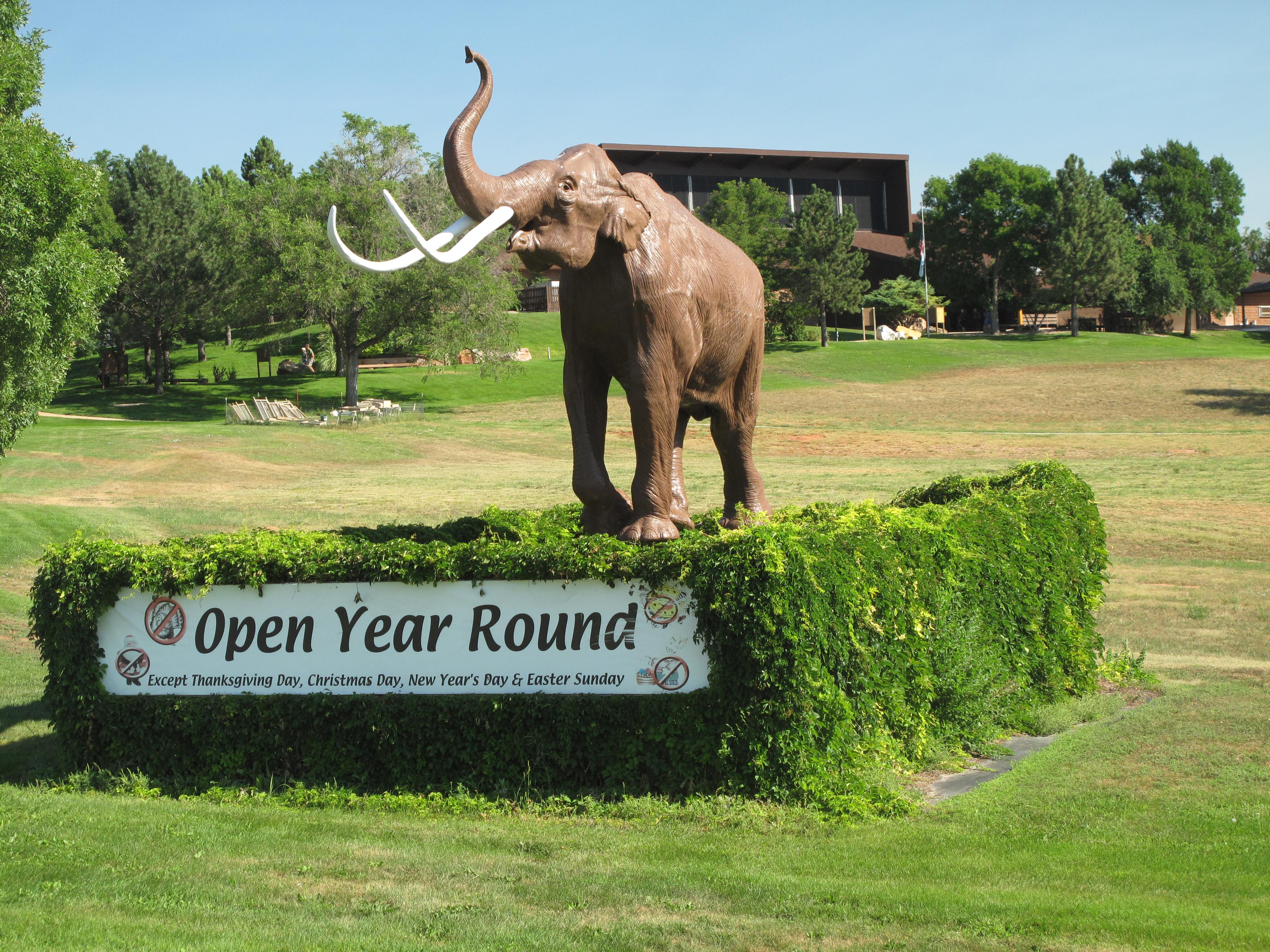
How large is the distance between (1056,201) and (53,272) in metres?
61.9

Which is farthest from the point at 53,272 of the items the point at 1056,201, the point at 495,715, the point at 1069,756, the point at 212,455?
the point at 1056,201

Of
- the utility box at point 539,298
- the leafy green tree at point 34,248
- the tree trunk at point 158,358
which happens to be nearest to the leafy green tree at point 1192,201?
the utility box at point 539,298

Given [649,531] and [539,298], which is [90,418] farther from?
[539,298]

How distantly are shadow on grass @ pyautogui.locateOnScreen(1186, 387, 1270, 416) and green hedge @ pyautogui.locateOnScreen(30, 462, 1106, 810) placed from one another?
38716mm

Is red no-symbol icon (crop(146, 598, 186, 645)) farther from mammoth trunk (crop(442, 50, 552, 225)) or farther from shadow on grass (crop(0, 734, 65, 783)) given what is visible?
mammoth trunk (crop(442, 50, 552, 225))

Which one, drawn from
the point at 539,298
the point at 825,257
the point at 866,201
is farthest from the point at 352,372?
the point at 866,201

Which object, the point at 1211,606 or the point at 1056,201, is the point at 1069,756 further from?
the point at 1056,201

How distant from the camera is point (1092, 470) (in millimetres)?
28297

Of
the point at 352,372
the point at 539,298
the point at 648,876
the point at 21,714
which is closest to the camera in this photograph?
the point at 648,876

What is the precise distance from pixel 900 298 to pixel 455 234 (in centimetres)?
6966

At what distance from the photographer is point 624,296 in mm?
7367

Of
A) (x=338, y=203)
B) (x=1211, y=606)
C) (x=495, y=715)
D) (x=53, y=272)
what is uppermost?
(x=338, y=203)

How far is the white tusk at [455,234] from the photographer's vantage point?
5820 millimetres

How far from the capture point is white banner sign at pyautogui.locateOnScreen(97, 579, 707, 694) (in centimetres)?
679
